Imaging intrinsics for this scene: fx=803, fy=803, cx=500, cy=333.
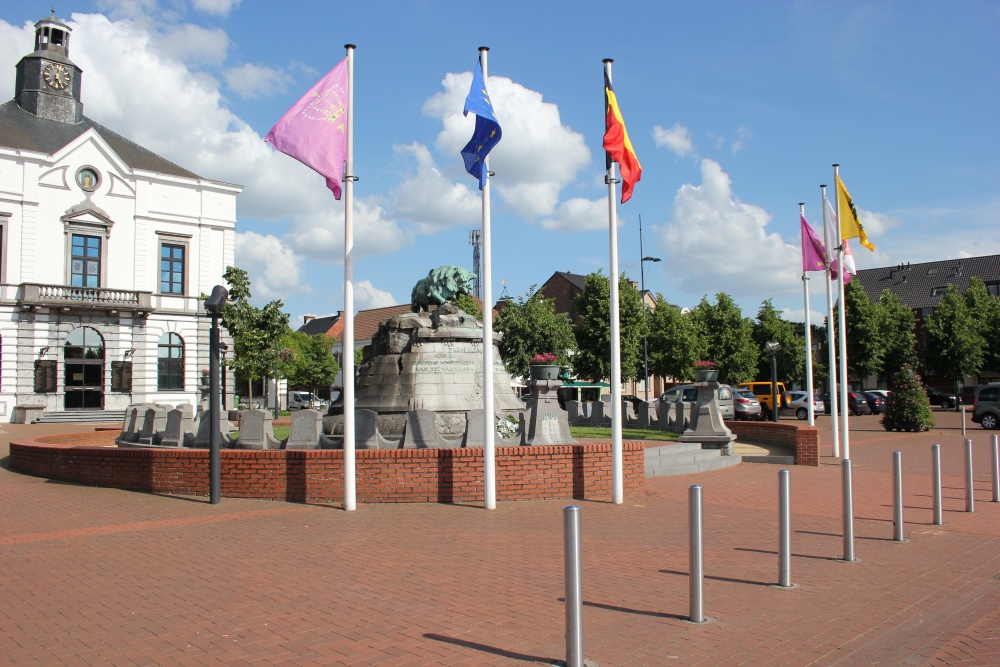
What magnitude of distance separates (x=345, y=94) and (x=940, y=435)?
24.8m

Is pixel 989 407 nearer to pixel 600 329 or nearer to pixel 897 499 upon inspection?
pixel 897 499

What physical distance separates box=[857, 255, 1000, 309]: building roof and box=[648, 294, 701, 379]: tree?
97.4ft

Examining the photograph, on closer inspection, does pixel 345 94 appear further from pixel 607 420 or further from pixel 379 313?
pixel 379 313

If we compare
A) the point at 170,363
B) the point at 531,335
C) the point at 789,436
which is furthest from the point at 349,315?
the point at 531,335

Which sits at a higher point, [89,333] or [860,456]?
[89,333]

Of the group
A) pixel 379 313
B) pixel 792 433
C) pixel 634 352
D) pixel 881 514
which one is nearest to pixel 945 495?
pixel 881 514

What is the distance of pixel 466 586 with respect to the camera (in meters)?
6.81

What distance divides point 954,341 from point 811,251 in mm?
51928

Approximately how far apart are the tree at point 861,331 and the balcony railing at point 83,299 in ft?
160

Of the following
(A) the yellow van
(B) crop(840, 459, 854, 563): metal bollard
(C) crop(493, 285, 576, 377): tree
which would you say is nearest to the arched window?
(C) crop(493, 285, 576, 377): tree

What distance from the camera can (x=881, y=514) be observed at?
11.0 m

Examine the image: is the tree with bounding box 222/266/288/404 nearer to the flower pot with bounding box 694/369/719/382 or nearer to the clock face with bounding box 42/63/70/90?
the clock face with bounding box 42/63/70/90

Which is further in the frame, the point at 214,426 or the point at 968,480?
the point at 968,480

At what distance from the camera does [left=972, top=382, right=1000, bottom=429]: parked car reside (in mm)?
31281
